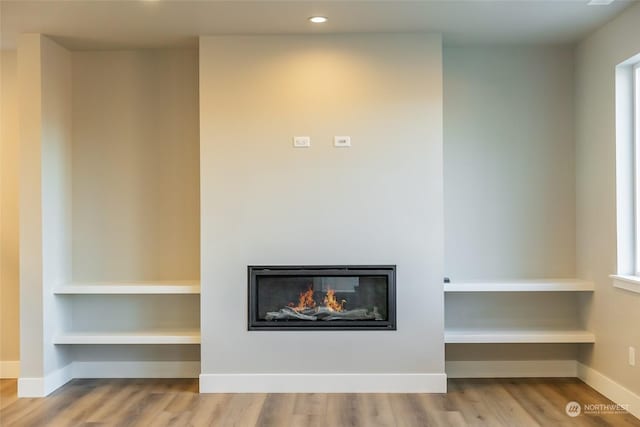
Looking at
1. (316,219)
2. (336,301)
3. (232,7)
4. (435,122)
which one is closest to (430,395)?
(336,301)

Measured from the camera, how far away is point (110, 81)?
465 cm

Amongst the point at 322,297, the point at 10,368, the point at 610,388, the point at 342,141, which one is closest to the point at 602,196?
the point at 610,388

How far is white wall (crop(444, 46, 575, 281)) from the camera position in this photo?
459cm

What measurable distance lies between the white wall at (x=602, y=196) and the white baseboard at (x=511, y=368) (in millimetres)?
195

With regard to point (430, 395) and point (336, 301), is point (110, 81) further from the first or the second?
point (430, 395)

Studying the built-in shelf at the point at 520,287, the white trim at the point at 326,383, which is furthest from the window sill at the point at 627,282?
the white trim at the point at 326,383

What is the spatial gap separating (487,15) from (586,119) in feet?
3.88

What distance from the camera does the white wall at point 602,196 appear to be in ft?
12.3

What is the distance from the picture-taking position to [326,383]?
418 centimetres

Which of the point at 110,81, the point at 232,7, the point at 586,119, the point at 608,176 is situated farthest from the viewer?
the point at 110,81

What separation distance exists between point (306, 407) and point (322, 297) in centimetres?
77

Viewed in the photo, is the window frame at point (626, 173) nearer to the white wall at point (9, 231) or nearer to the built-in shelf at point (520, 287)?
the built-in shelf at point (520, 287)

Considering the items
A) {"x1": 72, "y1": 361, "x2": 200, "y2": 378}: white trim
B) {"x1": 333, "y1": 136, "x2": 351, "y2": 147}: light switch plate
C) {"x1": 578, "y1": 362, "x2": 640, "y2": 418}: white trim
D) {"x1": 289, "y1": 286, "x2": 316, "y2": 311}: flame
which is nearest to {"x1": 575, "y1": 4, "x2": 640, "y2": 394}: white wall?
{"x1": 578, "y1": 362, "x2": 640, "y2": 418}: white trim

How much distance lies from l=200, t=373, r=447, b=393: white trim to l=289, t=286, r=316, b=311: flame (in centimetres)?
47
